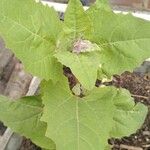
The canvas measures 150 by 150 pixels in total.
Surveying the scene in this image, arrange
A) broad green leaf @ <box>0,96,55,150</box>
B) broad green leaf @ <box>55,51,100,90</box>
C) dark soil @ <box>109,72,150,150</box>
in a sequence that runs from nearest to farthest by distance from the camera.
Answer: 1. broad green leaf @ <box>55,51,100,90</box>
2. broad green leaf @ <box>0,96,55,150</box>
3. dark soil @ <box>109,72,150,150</box>

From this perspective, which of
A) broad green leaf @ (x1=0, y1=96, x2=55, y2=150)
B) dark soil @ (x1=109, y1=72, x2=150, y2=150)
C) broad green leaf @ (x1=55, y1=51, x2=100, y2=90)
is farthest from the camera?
dark soil @ (x1=109, y1=72, x2=150, y2=150)


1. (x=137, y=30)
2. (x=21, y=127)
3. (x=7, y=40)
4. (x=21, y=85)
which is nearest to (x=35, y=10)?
(x=7, y=40)

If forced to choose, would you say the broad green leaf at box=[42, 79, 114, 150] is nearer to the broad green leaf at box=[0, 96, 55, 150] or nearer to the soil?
the broad green leaf at box=[0, 96, 55, 150]

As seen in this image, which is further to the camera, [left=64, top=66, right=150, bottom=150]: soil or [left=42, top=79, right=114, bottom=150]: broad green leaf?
[left=64, top=66, right=150, bottom=150]: soil

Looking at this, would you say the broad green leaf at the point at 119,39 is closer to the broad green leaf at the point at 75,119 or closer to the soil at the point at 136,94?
the broad green leaf at the point at 75,119

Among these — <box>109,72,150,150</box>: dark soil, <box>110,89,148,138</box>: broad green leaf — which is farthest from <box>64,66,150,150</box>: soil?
<box>110,89,148,138</box>: broad green leaf

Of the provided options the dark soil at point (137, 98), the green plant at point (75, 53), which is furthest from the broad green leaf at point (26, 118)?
the dark soil at point (137, 98)
